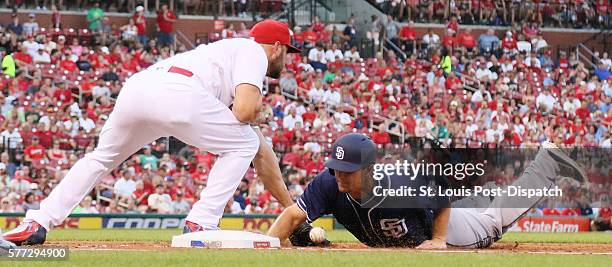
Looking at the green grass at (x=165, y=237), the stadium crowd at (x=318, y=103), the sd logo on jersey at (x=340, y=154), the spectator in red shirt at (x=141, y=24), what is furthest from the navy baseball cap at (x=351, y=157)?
the spectator in red shirt at (x=141, y=24)

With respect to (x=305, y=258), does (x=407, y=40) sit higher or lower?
lower

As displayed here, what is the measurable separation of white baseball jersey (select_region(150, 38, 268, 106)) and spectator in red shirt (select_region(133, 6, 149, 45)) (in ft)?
68.9

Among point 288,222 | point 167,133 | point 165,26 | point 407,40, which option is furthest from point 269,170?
point 407,40

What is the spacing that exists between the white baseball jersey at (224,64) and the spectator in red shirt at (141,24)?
21.0 metres

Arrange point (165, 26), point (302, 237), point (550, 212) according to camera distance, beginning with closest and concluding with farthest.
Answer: point (302, 237) → point (550, 212) → point (165, 26)

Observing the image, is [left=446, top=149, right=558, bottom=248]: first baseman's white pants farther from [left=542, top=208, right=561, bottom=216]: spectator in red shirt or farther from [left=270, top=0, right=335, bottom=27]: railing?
[left=270, top=0, right=335, bottom=27]: railing

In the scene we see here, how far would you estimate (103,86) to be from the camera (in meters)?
25.5

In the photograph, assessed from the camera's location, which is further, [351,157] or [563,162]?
[563,162]

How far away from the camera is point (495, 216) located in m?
10.2

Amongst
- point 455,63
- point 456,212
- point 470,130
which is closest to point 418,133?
point 470,130

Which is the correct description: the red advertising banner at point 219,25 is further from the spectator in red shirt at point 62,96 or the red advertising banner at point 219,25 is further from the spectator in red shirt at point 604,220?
the spectator in red shirt at point 604,220

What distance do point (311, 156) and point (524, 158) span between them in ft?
13.7

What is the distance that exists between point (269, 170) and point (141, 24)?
21.1 meters

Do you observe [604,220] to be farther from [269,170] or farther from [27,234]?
[27,234]
